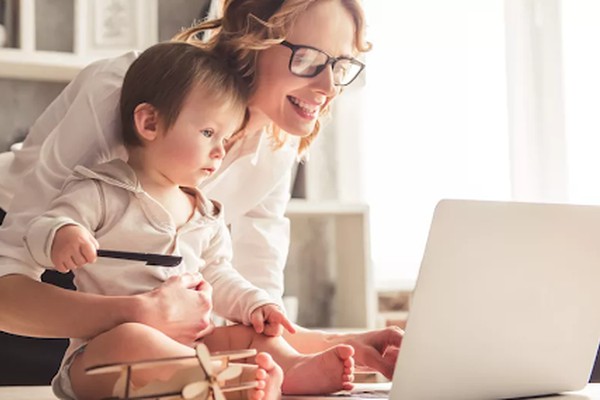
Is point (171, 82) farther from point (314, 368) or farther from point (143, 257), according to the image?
point (314, 368)

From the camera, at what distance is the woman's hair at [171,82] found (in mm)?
1392

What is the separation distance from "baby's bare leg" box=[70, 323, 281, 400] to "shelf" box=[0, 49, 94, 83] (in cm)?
208

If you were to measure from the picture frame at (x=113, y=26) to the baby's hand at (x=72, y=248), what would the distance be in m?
2.07

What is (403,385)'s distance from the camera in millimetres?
1042

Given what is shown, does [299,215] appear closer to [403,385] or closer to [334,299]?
[334,299]

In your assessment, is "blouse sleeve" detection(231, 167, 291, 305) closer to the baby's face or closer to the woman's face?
the woman's face

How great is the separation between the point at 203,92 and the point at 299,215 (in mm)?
2015

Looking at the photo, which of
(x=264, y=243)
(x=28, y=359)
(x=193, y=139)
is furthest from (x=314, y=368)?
(x=28, y=359)

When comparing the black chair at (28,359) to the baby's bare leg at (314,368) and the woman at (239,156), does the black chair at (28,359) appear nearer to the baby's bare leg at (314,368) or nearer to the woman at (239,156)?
the woman at (239,156)

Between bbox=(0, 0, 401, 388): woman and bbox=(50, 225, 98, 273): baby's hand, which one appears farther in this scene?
bbox=(0, 0, 401, 388): woman

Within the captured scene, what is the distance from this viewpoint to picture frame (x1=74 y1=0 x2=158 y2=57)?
10.3 feet

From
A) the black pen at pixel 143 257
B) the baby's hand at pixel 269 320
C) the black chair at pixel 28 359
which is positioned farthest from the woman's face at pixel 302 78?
the black chair at pixel 28 359

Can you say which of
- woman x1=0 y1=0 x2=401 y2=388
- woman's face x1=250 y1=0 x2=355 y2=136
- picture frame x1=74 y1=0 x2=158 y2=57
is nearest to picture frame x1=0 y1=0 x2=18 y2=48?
picture frame x1=74 y1=0 x2=158 y2=57

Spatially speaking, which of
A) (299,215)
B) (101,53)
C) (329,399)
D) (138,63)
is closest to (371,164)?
(299,215)
